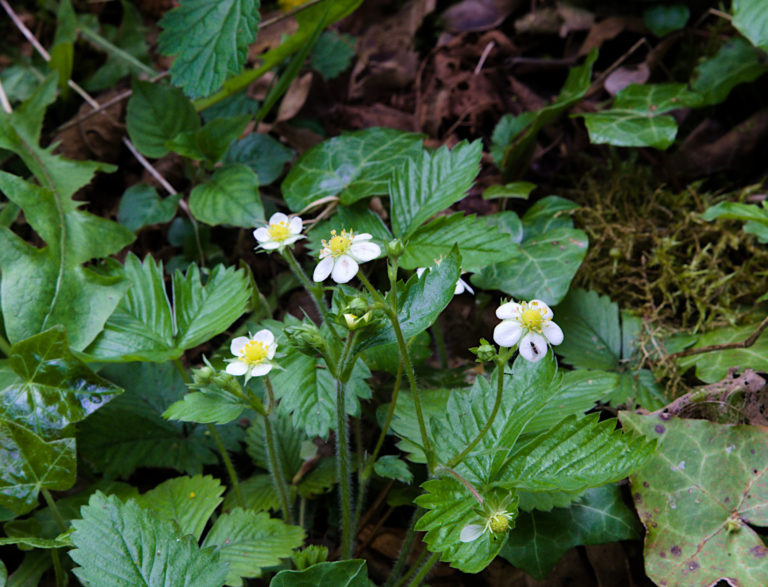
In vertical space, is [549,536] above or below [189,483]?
below

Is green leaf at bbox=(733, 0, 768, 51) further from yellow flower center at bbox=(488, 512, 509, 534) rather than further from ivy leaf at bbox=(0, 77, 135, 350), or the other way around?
ivy leaf at bbox=(0, 77, 135, 350)

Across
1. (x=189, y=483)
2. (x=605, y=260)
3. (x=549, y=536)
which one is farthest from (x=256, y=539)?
(x=605, y=260)

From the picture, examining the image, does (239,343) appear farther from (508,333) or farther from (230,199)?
(230,199)

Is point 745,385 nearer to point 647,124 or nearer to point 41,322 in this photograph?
point 647,124

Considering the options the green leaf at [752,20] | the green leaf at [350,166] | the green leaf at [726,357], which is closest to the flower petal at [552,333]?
the green leaf at [726,357]

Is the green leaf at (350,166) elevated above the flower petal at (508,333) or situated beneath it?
situated beneath

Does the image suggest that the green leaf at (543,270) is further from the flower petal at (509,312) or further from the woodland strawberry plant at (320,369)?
the flower petal at (509,312)
